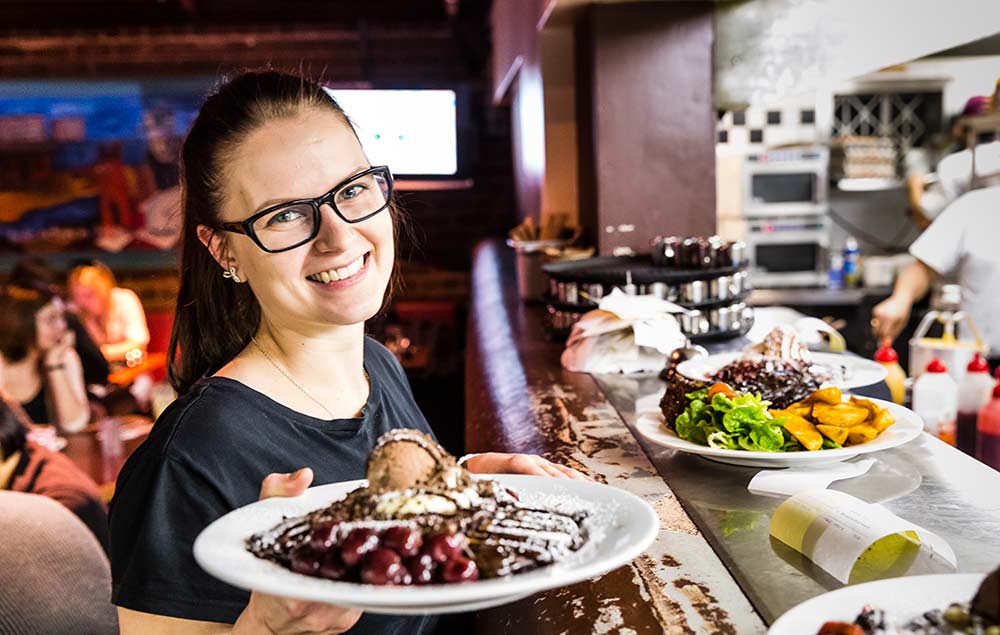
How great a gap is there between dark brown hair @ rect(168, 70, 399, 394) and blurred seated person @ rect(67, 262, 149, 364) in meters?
5.00

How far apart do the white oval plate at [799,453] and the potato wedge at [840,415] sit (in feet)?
0.14

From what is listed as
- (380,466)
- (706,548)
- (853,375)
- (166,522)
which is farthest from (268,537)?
(853,375)

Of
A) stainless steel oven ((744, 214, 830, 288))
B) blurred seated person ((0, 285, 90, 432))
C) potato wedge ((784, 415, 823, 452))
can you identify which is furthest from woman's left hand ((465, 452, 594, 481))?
stainless steel oven ((744, 214, 830, 288))

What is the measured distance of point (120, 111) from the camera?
27.0ft

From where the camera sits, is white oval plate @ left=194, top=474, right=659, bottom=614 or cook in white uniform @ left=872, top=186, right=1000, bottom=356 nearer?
white oval plate @ left=194, top=474, right=659, bottom=614

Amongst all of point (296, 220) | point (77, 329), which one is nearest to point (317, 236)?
point (296, 220)

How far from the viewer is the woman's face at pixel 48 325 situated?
16.1 feet

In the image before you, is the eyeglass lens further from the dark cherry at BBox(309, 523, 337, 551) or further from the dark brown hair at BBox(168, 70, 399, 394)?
the dark cherry at BBox(309, 523, 337, 551)

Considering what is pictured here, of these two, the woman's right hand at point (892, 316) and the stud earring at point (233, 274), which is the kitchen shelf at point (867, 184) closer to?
the woman's right hand at point (892, 316)

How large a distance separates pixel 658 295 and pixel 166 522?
1.77m

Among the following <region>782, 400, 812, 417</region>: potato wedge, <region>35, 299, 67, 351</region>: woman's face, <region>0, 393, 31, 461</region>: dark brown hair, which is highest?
<region>782, 400, 812, 417</region>: potato wedge

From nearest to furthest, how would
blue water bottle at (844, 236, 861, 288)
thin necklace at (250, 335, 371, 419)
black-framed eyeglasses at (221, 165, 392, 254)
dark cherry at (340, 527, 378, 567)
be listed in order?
dark cherry at (340, 527, 378, 567) → black-framed eyeglasses at (221, 165, 392, 254) → thin necklace at (250, 335, 371, 419) → blue water bottle at (844, 236, 861, 288)

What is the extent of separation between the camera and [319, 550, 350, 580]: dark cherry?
2.84 ft

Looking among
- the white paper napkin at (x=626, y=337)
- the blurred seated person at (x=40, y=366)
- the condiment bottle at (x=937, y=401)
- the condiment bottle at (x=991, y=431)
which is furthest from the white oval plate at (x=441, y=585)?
the blurred seated person at (x=40, y=366)
